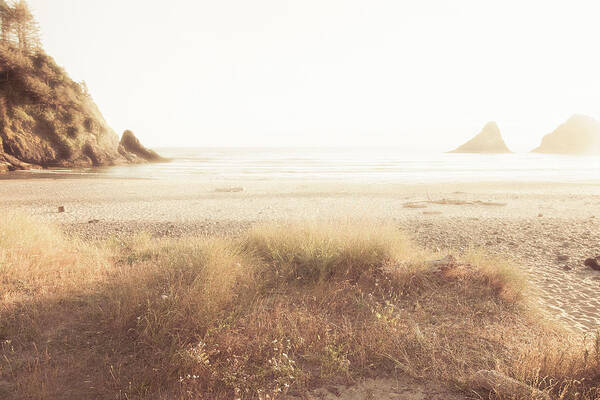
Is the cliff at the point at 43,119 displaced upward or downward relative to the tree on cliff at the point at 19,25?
downward

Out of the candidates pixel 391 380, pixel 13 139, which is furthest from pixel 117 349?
pixel 13 139

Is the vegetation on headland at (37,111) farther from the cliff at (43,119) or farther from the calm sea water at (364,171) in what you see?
the calm sea water at (364,171)

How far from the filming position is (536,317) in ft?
Result: 15.3

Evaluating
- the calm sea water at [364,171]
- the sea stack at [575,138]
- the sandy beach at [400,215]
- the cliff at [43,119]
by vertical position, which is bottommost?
the sandy beach at [400,215]

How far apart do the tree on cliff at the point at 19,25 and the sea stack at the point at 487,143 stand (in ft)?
489

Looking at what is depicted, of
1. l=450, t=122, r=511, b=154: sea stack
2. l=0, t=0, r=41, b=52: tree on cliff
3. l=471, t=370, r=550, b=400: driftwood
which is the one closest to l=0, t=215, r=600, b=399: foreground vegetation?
l=471, t=370, r=550, b=400: driftwood

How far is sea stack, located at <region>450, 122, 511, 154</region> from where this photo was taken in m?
151

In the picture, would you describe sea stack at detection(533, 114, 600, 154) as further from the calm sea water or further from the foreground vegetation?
the foreground vegetation

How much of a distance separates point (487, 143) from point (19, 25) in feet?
549

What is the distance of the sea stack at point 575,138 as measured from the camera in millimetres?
130250

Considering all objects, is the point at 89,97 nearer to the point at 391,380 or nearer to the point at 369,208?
the point at 369,208

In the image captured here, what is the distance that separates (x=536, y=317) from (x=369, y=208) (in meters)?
10.2

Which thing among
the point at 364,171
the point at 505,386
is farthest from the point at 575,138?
the point at 505,386

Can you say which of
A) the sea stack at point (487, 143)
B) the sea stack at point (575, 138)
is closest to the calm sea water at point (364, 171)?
the sea stack at point (575, 138)
